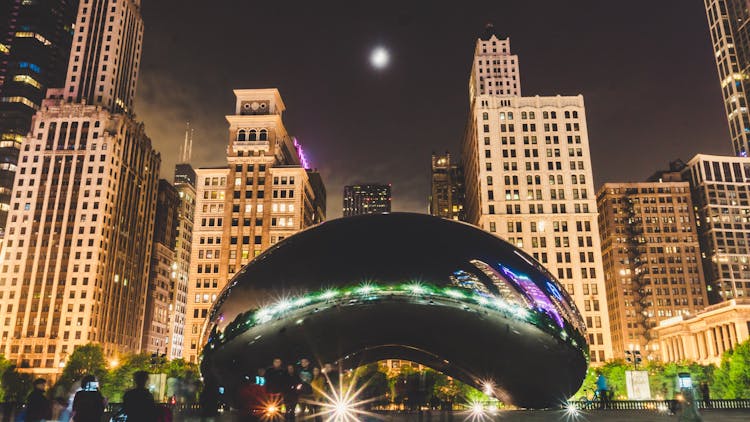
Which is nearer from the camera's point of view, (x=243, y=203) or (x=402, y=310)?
(x=402, y=310)

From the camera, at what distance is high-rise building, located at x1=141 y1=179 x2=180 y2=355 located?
156 meters

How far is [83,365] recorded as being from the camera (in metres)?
87.4

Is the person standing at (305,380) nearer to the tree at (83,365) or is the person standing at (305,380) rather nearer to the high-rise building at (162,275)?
the tree at (83,365)

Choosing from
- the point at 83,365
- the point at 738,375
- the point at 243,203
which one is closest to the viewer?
the point at 738,375

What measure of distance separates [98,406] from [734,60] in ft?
707

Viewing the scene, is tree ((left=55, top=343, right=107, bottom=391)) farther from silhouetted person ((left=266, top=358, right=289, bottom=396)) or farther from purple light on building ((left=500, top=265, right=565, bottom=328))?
purple light on building ((left=500, top=265, right=565, bottom=328))

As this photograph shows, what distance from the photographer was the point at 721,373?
70.7 meters

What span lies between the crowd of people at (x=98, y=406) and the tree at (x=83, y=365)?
84.4 m

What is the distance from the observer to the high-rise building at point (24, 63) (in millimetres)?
140500

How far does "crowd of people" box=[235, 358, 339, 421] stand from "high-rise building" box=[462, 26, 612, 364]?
9035 cm

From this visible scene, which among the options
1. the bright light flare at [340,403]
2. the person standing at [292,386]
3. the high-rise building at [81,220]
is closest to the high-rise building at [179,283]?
the high-rise building at [81,220]

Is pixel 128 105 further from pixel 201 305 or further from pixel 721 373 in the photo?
pixel 721 373

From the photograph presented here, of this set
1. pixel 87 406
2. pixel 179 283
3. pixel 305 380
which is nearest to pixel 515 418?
pixel 305 380

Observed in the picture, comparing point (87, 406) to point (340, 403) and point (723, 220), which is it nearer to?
point (340, 403)
